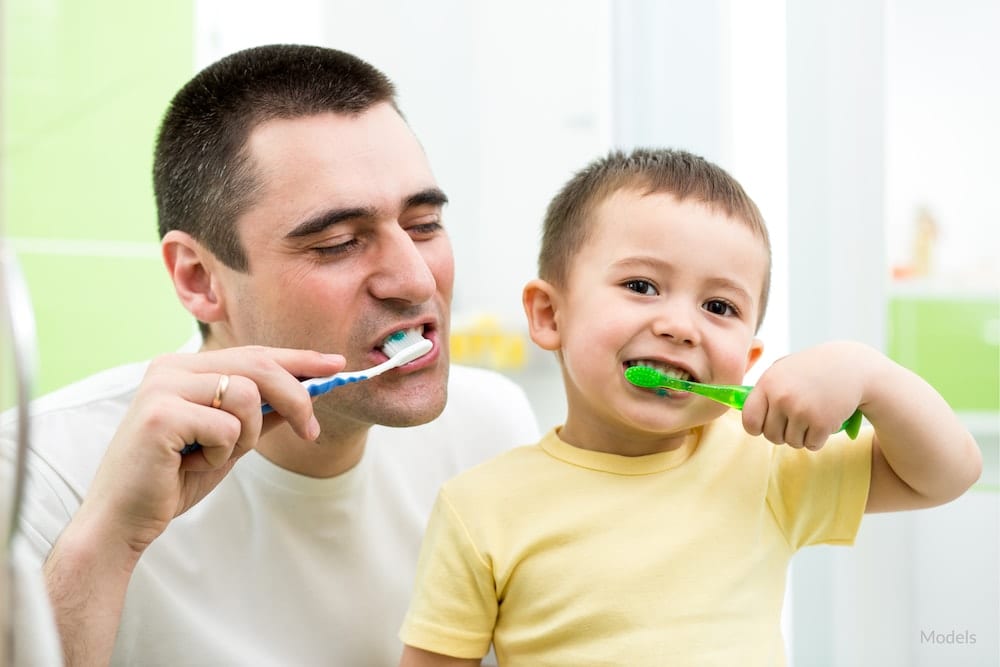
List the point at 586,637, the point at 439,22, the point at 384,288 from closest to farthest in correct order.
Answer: the point at 586,637 → the point at 384,288 → the point at 439,22

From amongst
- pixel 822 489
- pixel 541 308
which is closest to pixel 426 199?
pixel 541 308

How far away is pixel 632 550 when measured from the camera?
0.96m

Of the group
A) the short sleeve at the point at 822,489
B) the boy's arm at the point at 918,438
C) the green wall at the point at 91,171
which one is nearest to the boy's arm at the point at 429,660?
the short sleeve at the point at 822,489

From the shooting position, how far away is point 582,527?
979 millimetres

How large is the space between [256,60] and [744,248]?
0.69 m

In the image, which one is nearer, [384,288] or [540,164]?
[384,288]

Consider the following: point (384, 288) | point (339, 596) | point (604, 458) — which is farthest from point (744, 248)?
point (339, 596)

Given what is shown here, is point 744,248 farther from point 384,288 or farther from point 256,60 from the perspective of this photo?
point 256,60

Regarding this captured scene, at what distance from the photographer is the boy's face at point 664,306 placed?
3.13ft

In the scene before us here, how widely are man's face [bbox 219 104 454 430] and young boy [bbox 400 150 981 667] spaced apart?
6.3 inches

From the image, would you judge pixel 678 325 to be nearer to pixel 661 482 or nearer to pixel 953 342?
pixel 661 482

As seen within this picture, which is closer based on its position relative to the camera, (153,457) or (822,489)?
(153,457)

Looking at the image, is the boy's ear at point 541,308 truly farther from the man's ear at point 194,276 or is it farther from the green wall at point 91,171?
the green wall at point 91,171

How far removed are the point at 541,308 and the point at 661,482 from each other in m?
0.23
